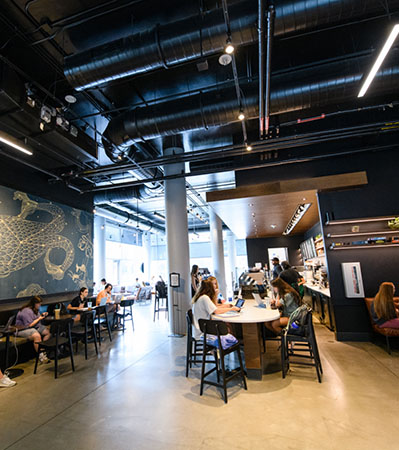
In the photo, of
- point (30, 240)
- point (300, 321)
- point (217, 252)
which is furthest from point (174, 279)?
point (217, 252)

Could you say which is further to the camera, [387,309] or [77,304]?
[77,304]

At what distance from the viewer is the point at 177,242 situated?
618 centimetres

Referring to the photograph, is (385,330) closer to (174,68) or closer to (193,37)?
(193,37)

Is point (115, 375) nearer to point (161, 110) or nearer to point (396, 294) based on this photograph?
point (161, 110)

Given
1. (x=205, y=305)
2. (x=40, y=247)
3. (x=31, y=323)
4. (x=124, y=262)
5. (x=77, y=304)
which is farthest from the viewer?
(x=124, y=262)

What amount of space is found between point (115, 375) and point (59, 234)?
4441mm

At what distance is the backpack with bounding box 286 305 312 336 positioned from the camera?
11.1ft

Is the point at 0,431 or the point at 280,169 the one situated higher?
the point at 280,169

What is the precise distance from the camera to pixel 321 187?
5.30 metres

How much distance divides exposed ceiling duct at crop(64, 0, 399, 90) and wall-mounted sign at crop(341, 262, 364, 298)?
162 inches

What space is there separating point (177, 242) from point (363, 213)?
4.22 metres

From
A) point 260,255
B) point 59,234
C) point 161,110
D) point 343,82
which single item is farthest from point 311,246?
point 59,234

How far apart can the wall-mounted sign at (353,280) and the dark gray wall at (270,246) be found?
801 cm

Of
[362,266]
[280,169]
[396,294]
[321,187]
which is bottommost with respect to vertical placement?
[396,294]
